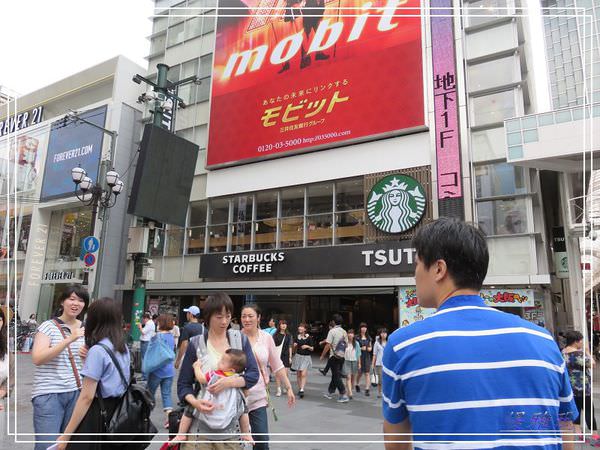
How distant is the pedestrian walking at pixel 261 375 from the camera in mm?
4016

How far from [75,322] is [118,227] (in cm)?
2332

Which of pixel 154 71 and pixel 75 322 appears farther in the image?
pixel 154 71

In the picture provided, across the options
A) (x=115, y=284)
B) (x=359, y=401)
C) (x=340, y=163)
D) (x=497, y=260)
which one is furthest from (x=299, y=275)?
(x=115, y=284)

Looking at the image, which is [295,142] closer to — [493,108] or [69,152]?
[493,108]

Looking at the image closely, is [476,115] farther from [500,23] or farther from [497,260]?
[497,260]

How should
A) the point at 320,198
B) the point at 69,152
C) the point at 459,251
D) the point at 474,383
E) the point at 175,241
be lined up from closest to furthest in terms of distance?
1. the point at 474,383
2. the point at 459,251
3. the point at 320,198
4. the point at 175,241
5. the point at 69,152

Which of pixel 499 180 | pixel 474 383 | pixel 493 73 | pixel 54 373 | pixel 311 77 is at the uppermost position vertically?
pixel 311 77

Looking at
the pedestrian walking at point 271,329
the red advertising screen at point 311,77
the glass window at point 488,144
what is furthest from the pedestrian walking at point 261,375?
the red advertising screen at point 311,77

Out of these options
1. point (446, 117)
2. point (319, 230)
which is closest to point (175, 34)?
point (319, 230)

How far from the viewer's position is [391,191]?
1705 cm

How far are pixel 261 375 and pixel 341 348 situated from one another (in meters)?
6.03

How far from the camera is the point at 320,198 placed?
63.9 feet

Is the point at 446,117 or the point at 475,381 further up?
the point at 446,117

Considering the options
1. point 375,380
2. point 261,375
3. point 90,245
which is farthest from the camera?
point 375,380
